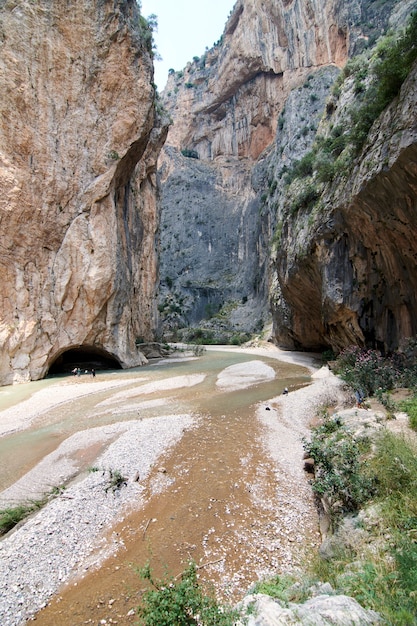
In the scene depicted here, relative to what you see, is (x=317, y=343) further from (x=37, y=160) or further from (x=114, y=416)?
(x=37, y=160)

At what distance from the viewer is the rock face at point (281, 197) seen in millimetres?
12680

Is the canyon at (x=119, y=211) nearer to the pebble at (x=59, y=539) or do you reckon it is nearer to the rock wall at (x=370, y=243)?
the rock wall at (x=370, y=243)

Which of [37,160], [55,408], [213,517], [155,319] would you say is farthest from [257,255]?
[213,517]

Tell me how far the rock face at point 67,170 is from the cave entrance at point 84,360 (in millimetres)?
761

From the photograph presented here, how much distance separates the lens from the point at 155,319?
3716cm

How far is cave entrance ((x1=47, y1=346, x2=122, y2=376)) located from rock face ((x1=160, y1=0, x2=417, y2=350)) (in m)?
15.0

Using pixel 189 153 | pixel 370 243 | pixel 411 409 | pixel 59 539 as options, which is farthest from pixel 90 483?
pixel 189 153

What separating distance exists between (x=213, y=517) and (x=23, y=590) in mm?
2821

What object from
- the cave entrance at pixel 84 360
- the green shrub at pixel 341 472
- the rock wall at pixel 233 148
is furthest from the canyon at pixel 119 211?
the rock wall at pixel 233 148

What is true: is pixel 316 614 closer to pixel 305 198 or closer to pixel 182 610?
pixel 182 610

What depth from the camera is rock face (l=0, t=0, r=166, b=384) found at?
→ 18969 millimetres

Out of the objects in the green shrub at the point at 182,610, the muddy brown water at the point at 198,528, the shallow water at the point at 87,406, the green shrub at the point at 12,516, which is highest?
the green shrub at the point at 182,610

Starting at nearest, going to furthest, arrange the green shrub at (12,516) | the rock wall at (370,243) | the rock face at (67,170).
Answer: the green shrub at (12,516) → the rock wall at (370,243) → the rock face at (67,170)

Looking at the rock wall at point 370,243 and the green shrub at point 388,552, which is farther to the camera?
the rock wall at point 370,243
